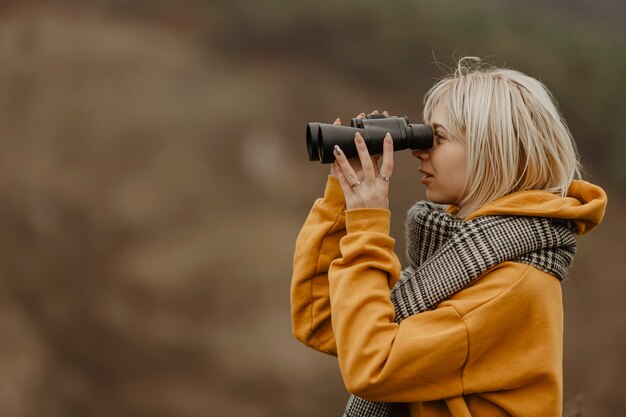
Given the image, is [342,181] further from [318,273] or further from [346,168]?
[318,273]

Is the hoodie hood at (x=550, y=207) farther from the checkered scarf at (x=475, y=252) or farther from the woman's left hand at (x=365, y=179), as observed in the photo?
the woman's left hand at (x=365, y=179)

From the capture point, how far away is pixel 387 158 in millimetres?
1230

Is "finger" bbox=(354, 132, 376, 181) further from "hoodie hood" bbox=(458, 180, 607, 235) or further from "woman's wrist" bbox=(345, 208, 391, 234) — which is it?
"hoodie hood" bbox=(458, 180, 607, 235)

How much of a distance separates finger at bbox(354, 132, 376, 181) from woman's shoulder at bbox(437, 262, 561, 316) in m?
0.24

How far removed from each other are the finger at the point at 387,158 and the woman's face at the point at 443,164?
2.9 inches

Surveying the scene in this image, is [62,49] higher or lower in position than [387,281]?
higher

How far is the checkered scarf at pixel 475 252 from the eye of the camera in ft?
3.77

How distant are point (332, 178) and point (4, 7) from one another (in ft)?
6.46

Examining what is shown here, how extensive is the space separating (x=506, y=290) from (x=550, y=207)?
162mm

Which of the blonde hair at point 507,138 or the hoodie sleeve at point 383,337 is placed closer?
the hoodie sleeve at point 383,337

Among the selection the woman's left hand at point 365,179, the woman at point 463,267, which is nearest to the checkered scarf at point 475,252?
the woman at point 463,267

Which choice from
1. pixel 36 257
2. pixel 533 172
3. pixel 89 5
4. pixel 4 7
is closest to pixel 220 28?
pixel 89 5

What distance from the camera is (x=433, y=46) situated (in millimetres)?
2861

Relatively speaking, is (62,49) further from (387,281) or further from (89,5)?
(387,281)
